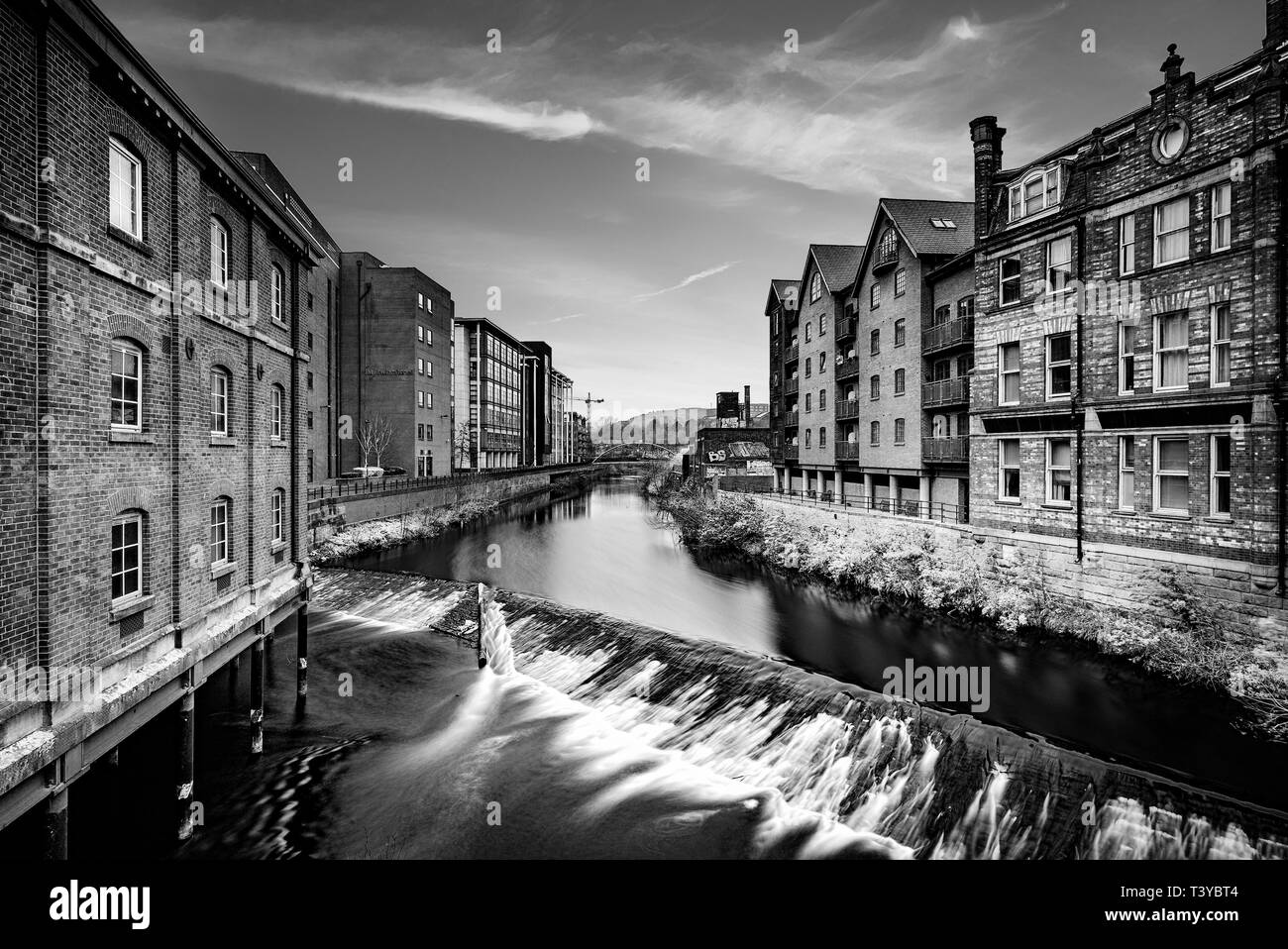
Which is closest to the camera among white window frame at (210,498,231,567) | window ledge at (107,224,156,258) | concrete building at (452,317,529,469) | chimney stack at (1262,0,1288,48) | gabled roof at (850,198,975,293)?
window ledge at (107,224,156,258)

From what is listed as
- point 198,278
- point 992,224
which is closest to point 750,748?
point 198,278

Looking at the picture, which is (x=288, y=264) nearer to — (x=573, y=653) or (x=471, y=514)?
(x=573, y=653)

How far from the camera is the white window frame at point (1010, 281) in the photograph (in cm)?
1795

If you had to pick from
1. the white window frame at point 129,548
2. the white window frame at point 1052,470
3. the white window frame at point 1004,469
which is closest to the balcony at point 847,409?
the white window frame at point 1004,469

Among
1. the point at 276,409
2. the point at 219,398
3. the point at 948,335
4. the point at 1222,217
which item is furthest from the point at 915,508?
the point at 219,398

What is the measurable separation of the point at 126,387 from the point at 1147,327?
20.1 meters

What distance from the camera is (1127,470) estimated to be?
1515 cm

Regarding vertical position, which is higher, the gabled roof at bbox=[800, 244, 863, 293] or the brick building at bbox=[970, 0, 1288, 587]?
the gabled roof at bbox=[800, 244, 863, 293]

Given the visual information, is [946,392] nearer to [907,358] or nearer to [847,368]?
[907,358]

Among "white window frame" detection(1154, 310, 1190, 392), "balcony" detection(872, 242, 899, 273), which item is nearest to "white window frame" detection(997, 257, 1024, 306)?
"white window frame" detection(1154, 310, 1190, 392)

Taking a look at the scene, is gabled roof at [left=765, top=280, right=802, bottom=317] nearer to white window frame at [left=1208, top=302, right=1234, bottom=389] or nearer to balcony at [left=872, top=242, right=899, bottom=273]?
balcony at [left=872, top=242, right=899, bottom=273]

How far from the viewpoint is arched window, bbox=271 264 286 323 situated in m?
13.7

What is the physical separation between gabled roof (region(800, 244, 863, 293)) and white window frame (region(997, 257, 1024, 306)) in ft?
53.8

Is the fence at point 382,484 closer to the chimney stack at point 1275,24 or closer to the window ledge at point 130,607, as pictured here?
the window ledge at point 130,607
